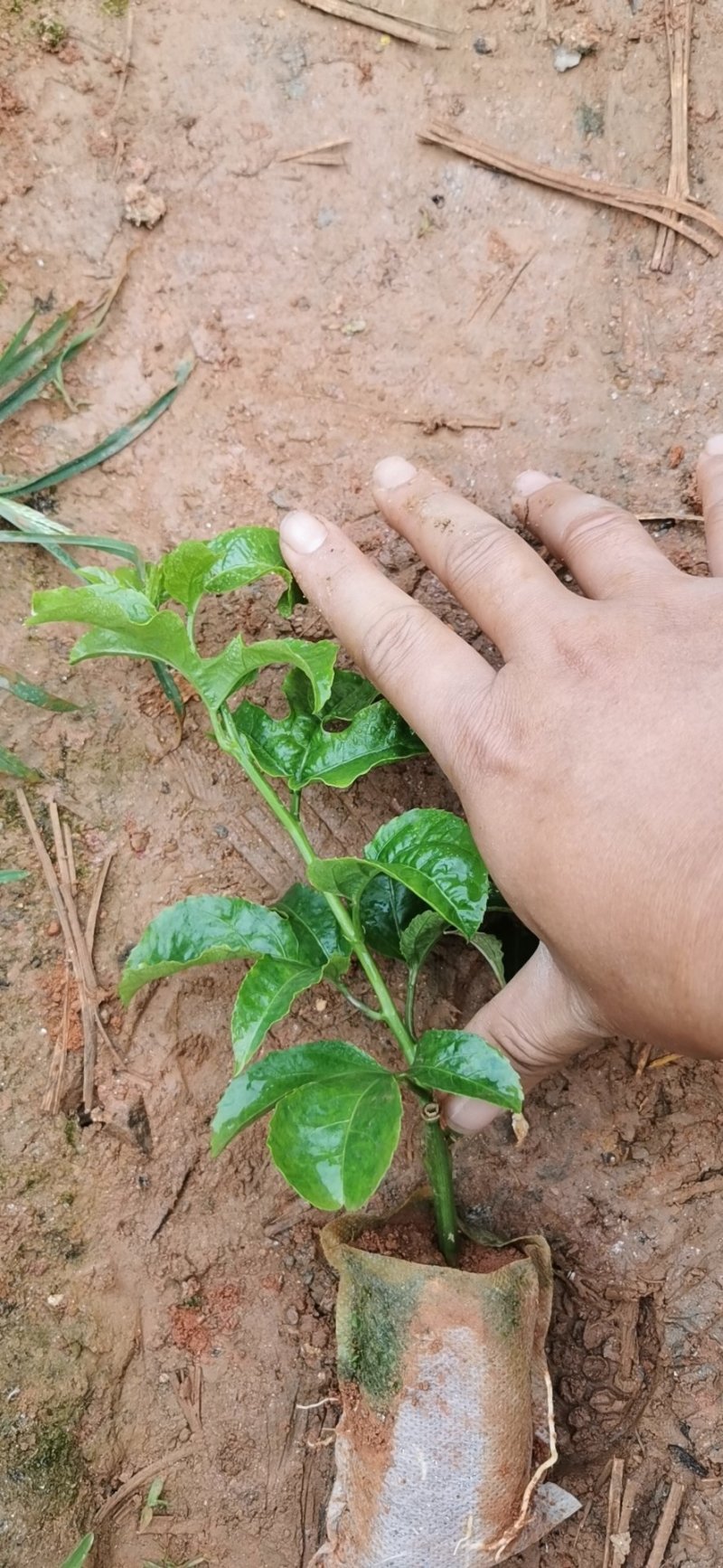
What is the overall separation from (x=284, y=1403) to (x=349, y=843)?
3.69 feet

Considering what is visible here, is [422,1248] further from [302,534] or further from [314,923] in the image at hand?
[302,534]

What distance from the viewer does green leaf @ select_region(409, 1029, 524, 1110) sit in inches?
61.4

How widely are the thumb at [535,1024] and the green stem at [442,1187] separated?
0.07 metres

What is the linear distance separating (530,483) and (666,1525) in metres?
2.09

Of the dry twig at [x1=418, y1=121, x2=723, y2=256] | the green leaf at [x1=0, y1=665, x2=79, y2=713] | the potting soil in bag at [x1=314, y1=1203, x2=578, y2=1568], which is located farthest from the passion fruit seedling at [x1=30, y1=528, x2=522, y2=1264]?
the dry twig at [x1=418, y1=121, x2=723, y2=256]

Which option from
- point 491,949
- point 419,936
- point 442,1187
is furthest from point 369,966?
point 442,1187

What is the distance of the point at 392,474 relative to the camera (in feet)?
6.48

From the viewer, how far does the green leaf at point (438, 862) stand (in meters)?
1.62

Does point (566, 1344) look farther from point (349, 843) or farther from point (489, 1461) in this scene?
point (349, 843)

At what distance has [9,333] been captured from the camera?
209cm

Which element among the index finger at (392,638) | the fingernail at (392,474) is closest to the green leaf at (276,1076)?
the index finger at (392,638)

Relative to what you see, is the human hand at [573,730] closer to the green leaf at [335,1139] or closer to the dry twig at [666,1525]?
the green leaf at [335,1139]

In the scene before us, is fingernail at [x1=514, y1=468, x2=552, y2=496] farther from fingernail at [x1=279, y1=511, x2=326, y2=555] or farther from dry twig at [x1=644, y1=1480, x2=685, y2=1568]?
dry twig at [x1=644, y1=1480, x2=685, y2=1568]

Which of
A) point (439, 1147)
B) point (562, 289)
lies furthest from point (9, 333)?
point (439, 1147)
